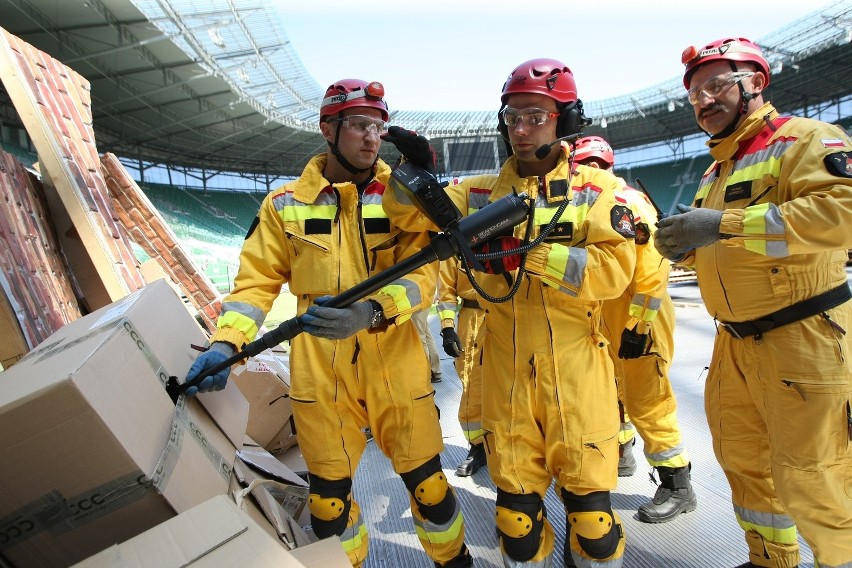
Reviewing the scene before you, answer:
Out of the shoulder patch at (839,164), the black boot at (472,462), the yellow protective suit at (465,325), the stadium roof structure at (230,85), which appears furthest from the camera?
the stadium roof structure at (230,85)

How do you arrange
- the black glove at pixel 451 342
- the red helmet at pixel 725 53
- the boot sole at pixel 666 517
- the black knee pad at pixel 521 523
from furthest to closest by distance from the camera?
1. the black glove at pixel 451 342
2. the boot sole at pixel 666 517
3. the red helmet at pixel 725 53
4. the black knee pad at pixel 521 523

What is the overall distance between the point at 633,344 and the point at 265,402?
2.57 m

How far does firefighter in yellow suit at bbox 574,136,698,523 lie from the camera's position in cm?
285

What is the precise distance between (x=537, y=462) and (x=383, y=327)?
811 millimetres

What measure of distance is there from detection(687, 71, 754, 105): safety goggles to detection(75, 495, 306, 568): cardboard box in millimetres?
2474

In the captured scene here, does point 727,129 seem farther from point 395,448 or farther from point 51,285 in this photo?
point 51,285

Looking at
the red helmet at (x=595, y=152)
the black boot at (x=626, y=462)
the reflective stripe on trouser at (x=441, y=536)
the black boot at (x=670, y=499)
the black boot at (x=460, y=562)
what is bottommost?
the black boot at (x=626, y=462)

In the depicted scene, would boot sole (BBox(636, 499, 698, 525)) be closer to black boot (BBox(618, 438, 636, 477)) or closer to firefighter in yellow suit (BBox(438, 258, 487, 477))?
black boot (BBox(618, 438, 636, 477))

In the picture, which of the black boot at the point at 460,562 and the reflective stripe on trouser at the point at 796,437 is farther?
the black boot at the point at 460,562

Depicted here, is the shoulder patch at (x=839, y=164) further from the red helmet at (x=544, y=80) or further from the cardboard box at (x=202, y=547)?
the cardboard box at (x=202, y=547)

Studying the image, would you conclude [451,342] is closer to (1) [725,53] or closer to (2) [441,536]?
(2) [441,536]

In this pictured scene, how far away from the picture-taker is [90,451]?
1.31 m

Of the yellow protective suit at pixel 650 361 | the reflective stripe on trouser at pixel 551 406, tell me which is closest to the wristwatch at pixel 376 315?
the reflective stripe on trouser at pixel 551 406

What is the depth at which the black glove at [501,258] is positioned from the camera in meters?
1.79
